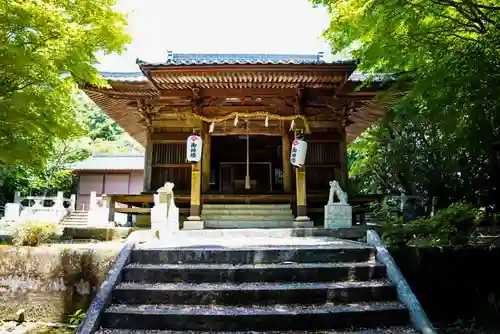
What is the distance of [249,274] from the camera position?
4758mm

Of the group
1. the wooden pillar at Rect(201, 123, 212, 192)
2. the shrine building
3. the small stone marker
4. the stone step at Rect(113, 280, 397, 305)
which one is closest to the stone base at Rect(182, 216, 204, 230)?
the shrine building

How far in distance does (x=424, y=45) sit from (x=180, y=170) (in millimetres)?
8803

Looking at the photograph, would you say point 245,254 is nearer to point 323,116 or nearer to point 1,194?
point 323,116

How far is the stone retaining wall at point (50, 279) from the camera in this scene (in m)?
5.34

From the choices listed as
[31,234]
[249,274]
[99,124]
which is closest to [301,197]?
[249,274]

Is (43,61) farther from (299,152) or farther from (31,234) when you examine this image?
(299,152)

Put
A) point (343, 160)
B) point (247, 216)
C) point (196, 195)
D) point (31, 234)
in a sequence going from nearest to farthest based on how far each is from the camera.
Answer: point (31, 234) < point (196, 195) < point (247, 216) < point (343, 160)

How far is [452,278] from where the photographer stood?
5613 millimetres

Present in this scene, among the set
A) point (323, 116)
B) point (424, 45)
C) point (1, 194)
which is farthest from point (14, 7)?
point (1, 194)

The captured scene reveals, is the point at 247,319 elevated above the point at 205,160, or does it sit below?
below

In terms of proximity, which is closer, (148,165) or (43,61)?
(43,61)

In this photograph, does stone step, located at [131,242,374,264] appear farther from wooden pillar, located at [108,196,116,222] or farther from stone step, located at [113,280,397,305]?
wooden pillar, located at [108,196,116,222]

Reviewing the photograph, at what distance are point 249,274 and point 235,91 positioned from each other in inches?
265

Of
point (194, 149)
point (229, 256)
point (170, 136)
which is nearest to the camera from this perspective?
point (229, 256)
